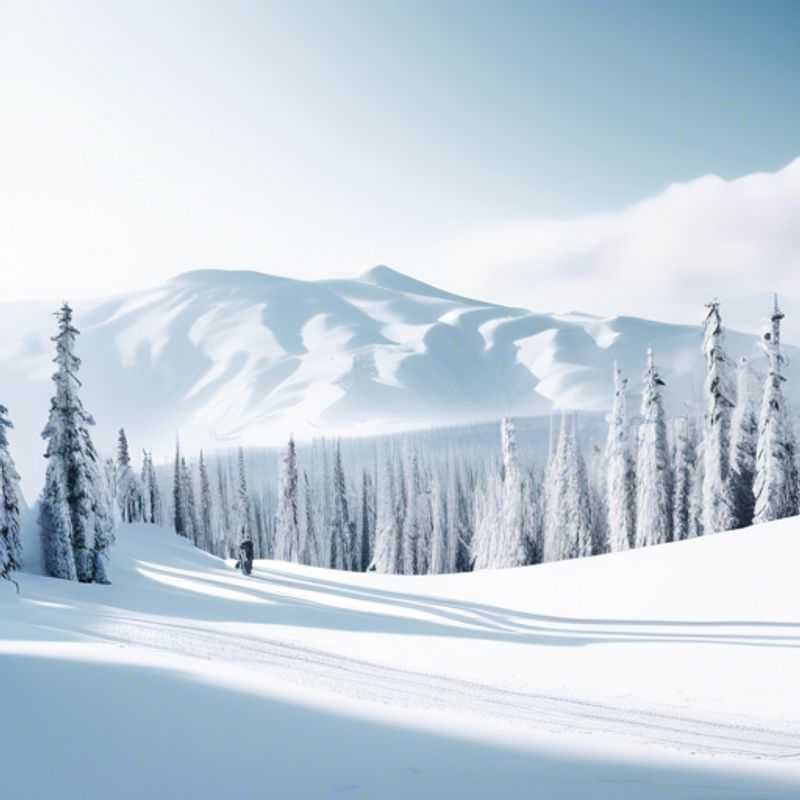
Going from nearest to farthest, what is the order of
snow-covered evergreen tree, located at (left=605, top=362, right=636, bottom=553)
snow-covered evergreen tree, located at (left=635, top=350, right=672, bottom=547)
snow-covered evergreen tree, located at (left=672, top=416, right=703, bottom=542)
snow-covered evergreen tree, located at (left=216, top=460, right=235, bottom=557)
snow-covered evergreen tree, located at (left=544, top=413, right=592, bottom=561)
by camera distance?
snow-covered evergreen tree, located at (left=635, top=350, right=672, bottom=547), snow-covered evergreen tree, located at (left=672, top=416, right=703, bottom=542), snow-covered evergreen tree, located at (left=605, top=362, right=636, bottom=553), snow-covered evergreen tree, located at (left=544, top=413, right=592, bottom=561), snow-covered evergreen tree, located at (left=216, top=460, right=235, bottom=557)

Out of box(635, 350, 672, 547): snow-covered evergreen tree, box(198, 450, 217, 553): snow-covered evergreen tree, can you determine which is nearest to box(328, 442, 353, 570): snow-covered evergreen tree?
box(198, 450, 217, 553): snow-covered evergreen tree

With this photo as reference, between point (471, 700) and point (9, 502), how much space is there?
17.5 m

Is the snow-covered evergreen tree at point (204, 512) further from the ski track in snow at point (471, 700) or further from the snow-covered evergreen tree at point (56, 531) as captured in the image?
the ski track in snow at point (471, 700)

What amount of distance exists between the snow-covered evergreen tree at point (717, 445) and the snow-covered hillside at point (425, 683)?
1495 cm

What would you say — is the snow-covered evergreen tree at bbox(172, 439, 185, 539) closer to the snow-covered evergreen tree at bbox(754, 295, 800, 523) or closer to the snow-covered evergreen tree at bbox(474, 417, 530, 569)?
the snow-covered evergreen tree at bbox(474, 417, 530, 569)

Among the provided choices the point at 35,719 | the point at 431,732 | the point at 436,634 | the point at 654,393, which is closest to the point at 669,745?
the point at 431,732

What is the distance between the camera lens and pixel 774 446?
29.5m

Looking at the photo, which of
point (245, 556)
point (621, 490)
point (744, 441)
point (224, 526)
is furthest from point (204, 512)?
point (744, 441)

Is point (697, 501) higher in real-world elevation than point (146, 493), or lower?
higher

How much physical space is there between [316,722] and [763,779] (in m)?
2.86

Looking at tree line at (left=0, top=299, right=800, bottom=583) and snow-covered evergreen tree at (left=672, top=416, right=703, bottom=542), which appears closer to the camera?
tree line at (left=0, top=299, right=800, bottom=583)

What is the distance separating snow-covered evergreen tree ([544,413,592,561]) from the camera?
46.7 m

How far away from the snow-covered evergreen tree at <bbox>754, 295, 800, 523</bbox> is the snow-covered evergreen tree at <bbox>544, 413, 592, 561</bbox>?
17395 mm

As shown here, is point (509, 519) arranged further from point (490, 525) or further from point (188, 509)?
point (188, 509)
